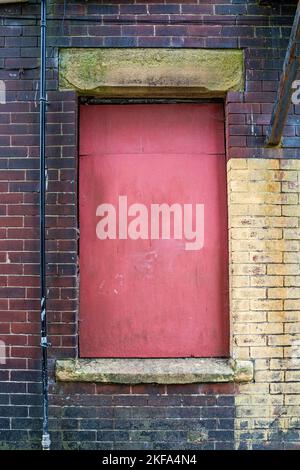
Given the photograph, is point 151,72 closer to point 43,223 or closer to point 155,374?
point 43,223

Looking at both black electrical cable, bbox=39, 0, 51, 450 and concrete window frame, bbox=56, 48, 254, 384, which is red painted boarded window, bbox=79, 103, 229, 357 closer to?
concrete window frame, bbox=56, 48, 254, 384

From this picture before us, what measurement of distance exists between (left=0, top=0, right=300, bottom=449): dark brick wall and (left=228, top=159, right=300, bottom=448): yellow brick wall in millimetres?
180

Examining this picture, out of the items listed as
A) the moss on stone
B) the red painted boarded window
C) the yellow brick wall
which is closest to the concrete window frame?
the moss on stone

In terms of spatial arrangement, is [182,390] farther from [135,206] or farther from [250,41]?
[250,41]

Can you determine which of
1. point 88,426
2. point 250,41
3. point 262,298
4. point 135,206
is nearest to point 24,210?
point 135,206

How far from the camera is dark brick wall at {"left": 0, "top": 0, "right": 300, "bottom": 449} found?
398 centimetres

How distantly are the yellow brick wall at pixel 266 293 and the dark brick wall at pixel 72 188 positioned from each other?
0.18 meters

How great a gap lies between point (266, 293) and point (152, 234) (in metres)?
1.08

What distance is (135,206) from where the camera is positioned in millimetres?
4223

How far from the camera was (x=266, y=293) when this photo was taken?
158 inches

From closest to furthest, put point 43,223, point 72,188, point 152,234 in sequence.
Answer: point 43,223 → point 72,188 → point 152,234

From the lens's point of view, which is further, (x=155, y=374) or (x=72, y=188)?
(x=72, y=188)

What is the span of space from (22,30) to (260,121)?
2158mm

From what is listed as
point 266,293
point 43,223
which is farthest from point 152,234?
point 266,293
